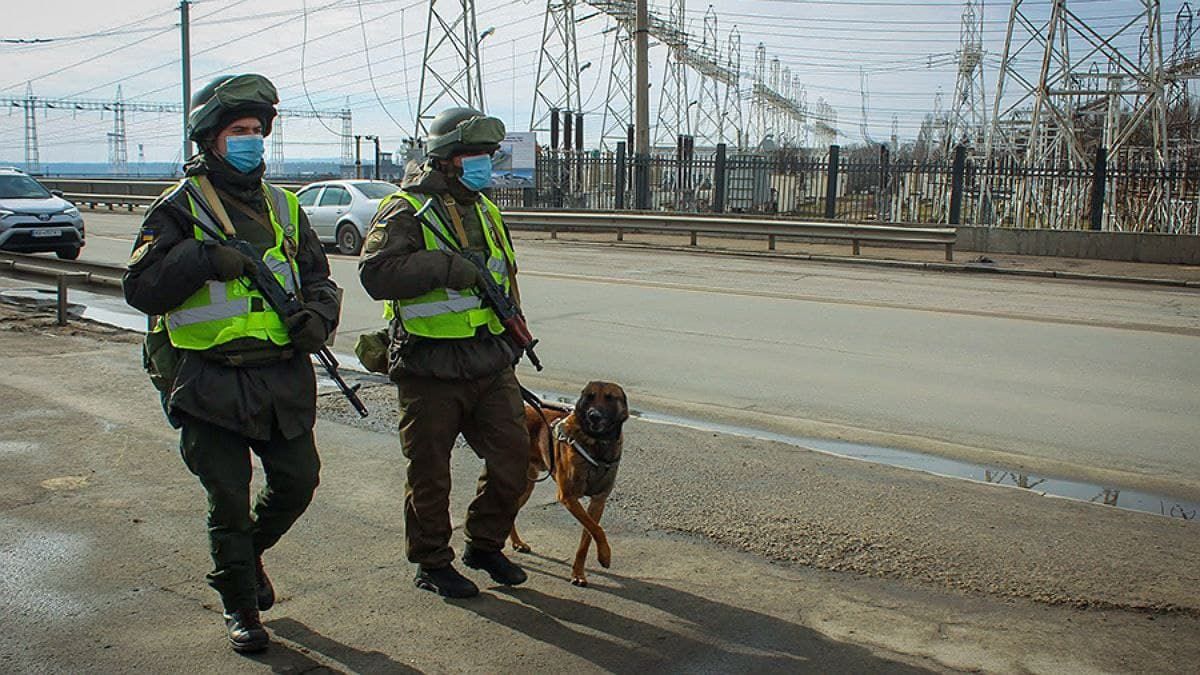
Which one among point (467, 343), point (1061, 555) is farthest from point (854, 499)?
point (467, 343)

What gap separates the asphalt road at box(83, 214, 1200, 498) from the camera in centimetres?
779

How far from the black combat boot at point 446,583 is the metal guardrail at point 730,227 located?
1941 centimetres

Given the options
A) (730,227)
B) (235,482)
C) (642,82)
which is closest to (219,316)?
(235,482)

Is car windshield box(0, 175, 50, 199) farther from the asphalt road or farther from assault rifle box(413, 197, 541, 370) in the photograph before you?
assault rifle box(413, 197, 541, 370)

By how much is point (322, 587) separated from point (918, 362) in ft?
23.6

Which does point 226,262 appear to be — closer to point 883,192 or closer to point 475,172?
point 475,172

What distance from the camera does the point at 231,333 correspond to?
3771 mm

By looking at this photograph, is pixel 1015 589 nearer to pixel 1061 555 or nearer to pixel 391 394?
pixel 1061 555

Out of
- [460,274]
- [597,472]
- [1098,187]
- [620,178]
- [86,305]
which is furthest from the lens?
[620,178]

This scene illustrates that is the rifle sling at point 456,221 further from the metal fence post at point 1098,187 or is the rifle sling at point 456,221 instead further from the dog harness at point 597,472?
the metal fence post at point 1098,187

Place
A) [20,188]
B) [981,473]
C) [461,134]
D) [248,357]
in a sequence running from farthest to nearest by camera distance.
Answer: [20,188], [981,473], [461,134], [248,357]

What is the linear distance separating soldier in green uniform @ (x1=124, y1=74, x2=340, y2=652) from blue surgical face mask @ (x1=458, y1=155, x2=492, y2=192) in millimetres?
797

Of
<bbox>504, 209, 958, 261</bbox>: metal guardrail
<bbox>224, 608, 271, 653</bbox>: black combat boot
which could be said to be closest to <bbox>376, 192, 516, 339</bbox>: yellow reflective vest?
<bbox>224, 608, 271, 653</bbox>: black combat boot

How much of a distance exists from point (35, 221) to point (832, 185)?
17644 millimetres
